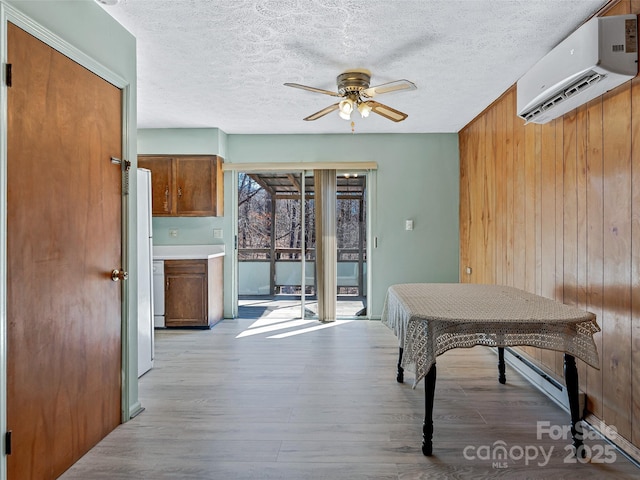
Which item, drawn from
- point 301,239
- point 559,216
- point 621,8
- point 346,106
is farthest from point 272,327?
point 621,8

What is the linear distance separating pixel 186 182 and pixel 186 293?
4.35 feet

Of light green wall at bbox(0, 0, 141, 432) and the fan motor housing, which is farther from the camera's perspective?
the fan motor housing

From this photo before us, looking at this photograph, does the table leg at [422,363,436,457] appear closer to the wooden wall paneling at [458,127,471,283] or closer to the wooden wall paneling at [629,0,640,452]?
the wooden wall paneling at [629,0,640,452]

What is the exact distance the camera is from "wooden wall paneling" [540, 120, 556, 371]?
9.12ft

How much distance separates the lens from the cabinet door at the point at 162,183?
483 cm

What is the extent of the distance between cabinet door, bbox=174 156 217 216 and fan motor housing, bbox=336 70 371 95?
2271mm

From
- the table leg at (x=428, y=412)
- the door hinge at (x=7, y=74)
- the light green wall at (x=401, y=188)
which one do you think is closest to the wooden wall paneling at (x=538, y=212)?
the table leg at (x=428, y=412)

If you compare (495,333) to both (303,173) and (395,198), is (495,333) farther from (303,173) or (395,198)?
(303,173)

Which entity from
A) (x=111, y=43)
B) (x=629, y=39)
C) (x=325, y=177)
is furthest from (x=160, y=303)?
(x=629, y=39)

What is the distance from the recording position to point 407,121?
4551mm

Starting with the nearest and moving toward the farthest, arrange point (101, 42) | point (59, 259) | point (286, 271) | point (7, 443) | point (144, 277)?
point (7, 443)
point (59, 259)
point (101, 42)
point (144, 277)
point (286, 271)

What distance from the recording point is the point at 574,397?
6.70 ft

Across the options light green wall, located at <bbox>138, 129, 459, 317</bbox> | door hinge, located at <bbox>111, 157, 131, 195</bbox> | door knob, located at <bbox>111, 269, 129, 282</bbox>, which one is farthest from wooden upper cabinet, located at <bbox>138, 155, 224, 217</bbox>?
door knob, located at <bbox>111, 269, 129, 282</bbox>

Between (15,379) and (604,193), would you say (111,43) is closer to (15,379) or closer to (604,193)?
(15,379)
